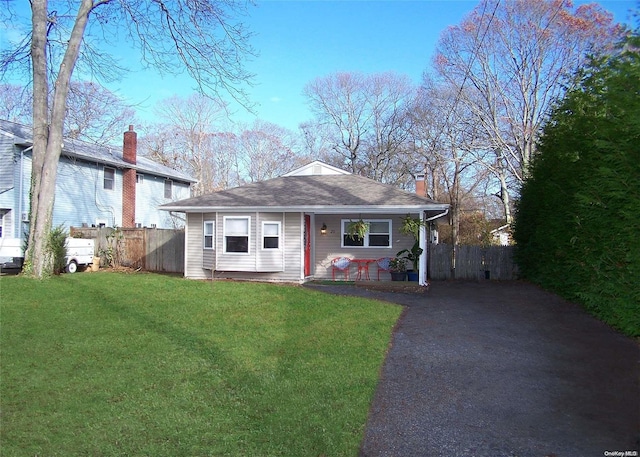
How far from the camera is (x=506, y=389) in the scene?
548 cm

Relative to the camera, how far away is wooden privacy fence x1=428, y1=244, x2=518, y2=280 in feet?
56.2

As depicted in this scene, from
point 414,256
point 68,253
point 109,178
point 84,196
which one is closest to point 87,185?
point 84,196

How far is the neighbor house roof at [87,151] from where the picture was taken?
19.4 meters

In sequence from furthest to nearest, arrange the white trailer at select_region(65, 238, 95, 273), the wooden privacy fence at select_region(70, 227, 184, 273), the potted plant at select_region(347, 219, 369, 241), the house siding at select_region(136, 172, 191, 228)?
the house siding at select_region(136, 172, 191, 228) < the wooden privacy fence at select_region(70, 227, 184, 273) < the white trailer at select_region(65, 238, 95, 273) < the potted plant at select_region(347, 219, 369, 241)

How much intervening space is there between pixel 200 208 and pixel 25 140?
8.39 metres

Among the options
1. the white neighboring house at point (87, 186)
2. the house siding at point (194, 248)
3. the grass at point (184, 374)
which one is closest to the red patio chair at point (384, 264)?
the grass at point (184, 374)

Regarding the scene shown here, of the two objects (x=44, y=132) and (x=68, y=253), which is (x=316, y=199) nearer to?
(x=44, y=132)

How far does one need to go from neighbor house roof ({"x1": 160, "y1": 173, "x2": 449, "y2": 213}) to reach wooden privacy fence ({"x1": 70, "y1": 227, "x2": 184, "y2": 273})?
3295 millimetres

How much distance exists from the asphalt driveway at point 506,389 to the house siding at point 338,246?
5.80 meters

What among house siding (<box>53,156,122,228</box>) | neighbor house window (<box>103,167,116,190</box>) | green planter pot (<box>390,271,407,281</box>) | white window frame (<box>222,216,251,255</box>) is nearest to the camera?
green planter pot (<box>390,271,407,281</box>)

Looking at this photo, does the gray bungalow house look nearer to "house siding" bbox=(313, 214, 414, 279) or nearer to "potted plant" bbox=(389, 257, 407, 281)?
"house siding" bbox=(313, 214, 414, 279)

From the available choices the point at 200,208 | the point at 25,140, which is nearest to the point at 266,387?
the point at 200,208

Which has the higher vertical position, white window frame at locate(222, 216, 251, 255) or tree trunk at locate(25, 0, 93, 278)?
tree trunk at locate(25, 0, 93, 278)

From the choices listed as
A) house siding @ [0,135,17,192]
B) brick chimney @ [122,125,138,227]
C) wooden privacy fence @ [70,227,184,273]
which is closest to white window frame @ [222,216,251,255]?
wooden privacy fence @ [70,227,184,273]
